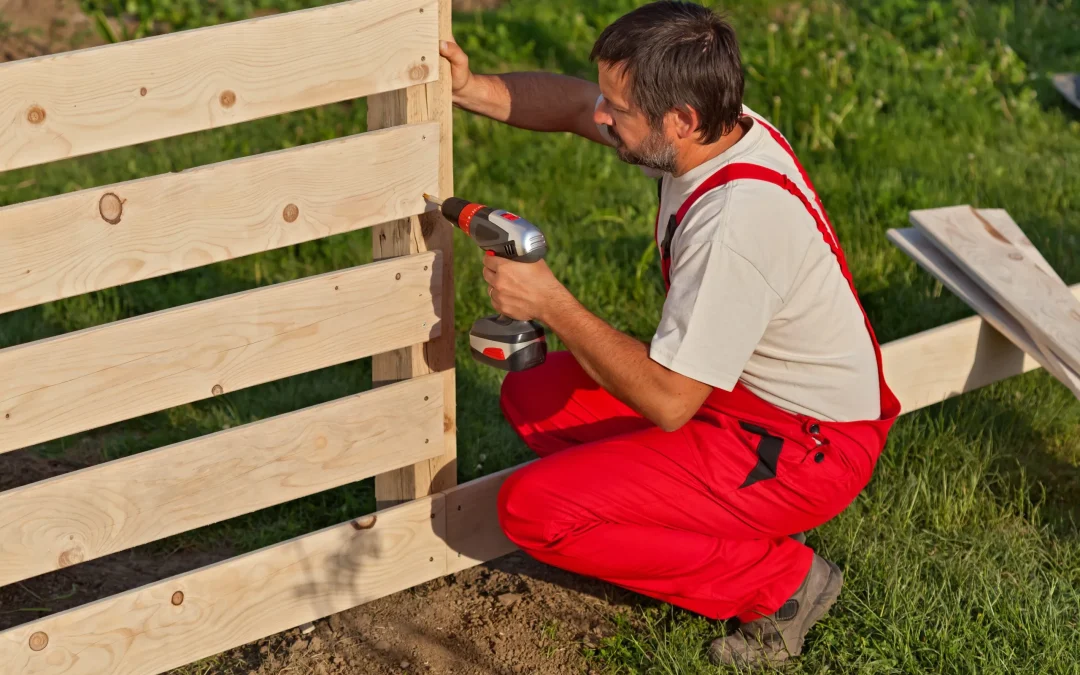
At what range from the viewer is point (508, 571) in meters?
3.69

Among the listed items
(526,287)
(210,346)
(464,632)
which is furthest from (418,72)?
(464,632)

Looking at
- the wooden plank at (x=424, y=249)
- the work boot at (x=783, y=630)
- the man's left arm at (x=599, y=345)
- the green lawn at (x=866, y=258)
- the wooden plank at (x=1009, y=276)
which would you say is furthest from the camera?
the wooden plank at (x=1009, y=276)

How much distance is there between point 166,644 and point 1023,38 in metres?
5.93

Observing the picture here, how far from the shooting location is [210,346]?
2.88 meters

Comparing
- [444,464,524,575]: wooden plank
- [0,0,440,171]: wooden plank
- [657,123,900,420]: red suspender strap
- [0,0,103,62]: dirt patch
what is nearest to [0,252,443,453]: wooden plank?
[0,0,440,171]: wooden plank

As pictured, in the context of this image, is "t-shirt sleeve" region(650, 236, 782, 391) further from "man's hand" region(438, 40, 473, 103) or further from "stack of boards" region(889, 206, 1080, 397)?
"stack of boards" region(889, 206, 1080, 397)

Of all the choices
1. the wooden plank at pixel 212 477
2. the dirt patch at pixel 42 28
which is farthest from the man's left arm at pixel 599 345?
the dirt patch at pixel 42 28

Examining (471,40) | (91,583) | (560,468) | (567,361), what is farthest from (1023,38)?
(91,583)

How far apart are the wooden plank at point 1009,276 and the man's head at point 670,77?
4.76ft

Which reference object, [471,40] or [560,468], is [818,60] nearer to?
[471,40]

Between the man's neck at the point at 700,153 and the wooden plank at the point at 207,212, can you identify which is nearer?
the wooden plank at the point at 207,212

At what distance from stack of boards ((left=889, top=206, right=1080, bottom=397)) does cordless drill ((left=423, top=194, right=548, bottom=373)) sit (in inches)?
67.2

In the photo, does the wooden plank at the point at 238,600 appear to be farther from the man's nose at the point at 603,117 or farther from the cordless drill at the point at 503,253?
the man's nose at the point at 603,117

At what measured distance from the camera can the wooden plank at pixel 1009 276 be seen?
3.84 m
